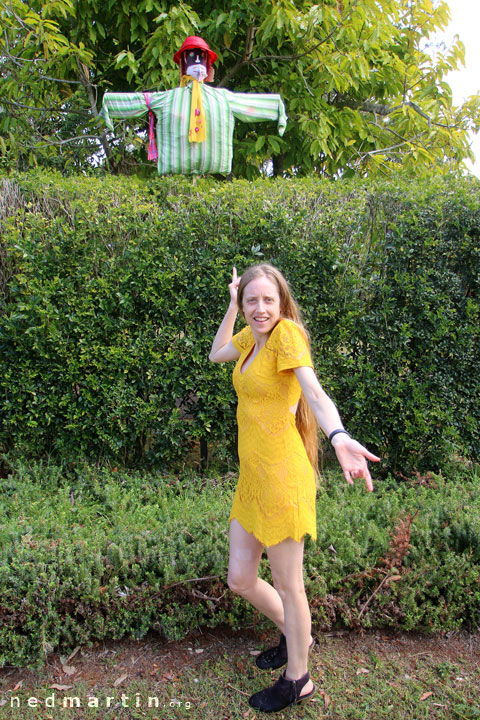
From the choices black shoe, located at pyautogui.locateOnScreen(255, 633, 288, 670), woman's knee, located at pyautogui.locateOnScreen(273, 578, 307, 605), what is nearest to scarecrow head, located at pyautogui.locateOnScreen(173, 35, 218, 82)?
woman's knee, located at pyautogui.locateOnScreen(273, 578, 307, 605)

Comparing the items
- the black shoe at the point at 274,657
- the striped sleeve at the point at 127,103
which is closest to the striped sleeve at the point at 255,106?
the striped sleeve at the point at 127,103

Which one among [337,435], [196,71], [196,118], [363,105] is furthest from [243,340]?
[363,105]

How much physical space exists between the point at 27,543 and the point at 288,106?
219 inches

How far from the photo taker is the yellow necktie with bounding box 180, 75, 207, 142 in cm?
471

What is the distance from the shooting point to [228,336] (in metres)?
2.63

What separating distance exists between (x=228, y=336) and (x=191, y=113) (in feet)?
9.60

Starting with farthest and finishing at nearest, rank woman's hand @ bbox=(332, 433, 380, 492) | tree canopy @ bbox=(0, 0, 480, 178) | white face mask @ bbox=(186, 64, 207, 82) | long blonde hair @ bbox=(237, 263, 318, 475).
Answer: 1. tree canopy @ bbox=(0, 0, 480, 178)
2. white face mask @ bbox=(186, 64, 207, 82)
3. long blonde hair @ bbox=(237, 263, 318, 475)
4. woman's hand @ bbox=(332, 433, 380, 492)

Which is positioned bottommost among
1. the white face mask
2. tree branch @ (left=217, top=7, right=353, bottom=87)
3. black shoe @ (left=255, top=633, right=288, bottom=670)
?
black shoe @ (left=255, top=633, right=288, bottom=670)

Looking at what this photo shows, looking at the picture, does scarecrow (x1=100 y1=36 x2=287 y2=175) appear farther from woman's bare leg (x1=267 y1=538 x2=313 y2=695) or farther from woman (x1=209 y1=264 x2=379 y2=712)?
woman's bare leg (x1=267 y1=538 x2=313 y2=695)

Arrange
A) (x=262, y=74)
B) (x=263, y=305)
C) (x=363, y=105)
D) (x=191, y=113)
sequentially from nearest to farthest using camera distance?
(x=263, y=305)
(x=191, y=113)
(x=262, y=74)
(x=363, y=105)

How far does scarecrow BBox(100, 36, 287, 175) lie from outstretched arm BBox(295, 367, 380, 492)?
348 centimetres

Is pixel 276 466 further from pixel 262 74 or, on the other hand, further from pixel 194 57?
pixel 262 74

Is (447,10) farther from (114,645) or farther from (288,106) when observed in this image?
(114,645)

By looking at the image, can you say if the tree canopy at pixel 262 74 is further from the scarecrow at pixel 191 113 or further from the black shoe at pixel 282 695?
the black shoe at pixel 282 695
